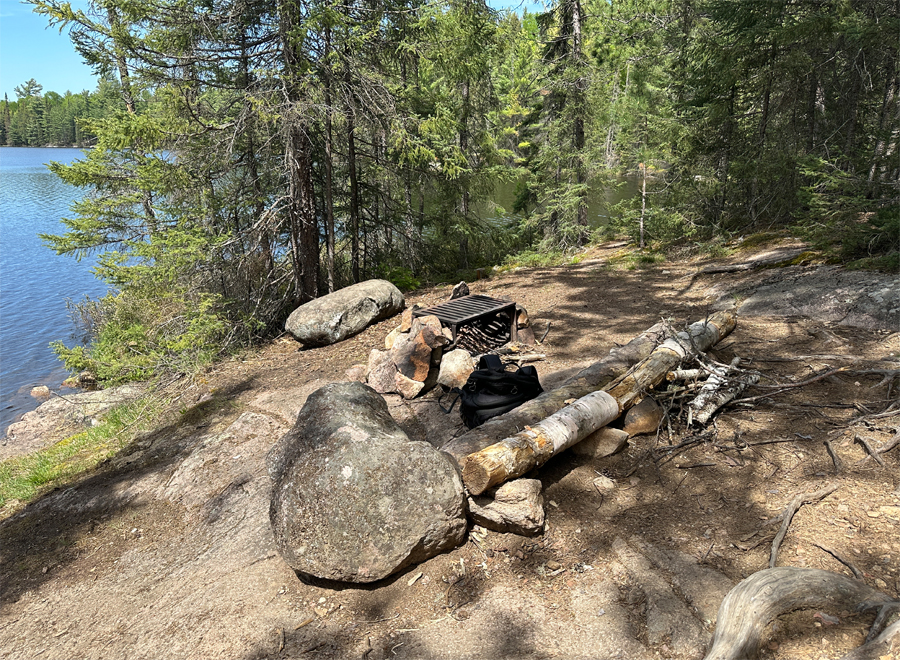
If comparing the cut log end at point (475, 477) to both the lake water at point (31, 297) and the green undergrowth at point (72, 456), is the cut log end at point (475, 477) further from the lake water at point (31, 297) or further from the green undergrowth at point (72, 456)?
the lake water at point (31, 297)

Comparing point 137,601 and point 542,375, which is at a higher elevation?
point 542,375

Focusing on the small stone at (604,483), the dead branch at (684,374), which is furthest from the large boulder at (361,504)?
the dead branch at (684,374)

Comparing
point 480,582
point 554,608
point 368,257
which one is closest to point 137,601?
point 480,582

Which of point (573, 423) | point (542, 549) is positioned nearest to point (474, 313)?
point (573, 423)

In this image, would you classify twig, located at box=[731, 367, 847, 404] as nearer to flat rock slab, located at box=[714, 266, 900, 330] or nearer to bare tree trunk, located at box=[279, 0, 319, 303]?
flat rock slab, located at box=[714, 266, 900, 330]

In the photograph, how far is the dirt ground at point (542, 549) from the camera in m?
2.99

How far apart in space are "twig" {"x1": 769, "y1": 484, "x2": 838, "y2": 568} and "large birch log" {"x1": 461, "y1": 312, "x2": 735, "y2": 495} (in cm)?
152

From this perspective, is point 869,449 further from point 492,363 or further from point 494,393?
point 492,363

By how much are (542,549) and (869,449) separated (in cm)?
266

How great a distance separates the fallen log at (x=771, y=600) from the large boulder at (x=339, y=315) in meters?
7.96

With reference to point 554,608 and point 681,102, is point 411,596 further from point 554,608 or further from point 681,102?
point 681,102

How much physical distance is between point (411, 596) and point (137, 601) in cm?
224

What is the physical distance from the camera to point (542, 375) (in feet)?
21.9

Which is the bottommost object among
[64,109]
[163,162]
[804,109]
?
[163,162]
